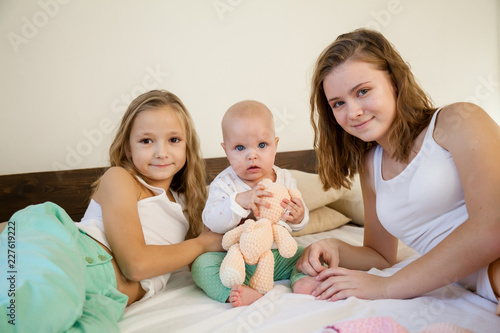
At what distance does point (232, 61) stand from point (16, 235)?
165cm

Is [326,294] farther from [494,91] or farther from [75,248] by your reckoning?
[494,91]

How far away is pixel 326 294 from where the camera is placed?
1073 mm

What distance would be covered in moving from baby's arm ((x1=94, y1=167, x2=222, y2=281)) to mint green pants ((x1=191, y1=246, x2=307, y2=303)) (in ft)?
0.14

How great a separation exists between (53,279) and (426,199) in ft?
3.15

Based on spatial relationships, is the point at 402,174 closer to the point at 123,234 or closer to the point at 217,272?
the point at 217,272

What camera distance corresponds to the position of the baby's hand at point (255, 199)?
3.92 ft

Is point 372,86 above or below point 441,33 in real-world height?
below

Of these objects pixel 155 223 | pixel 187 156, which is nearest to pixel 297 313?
pixel 155 223

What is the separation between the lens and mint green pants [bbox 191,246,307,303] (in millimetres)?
1195

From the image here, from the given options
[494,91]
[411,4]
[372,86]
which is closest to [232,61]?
[372,86]

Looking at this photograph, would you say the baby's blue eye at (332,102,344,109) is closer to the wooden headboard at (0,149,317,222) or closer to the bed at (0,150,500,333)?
the bed at (0,150,500,333)

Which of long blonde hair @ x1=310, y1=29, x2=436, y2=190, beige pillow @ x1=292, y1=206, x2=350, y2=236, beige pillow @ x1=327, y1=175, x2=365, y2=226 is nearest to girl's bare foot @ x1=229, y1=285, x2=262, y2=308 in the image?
long blonde hair @ x1=310, y1=29, x2=436, y2=190

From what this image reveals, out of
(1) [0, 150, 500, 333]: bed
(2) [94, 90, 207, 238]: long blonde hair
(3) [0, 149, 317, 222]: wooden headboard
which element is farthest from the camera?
(3) [0, 149, 317, 222]: wooden headboard

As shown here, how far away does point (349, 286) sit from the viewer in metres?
1.06
